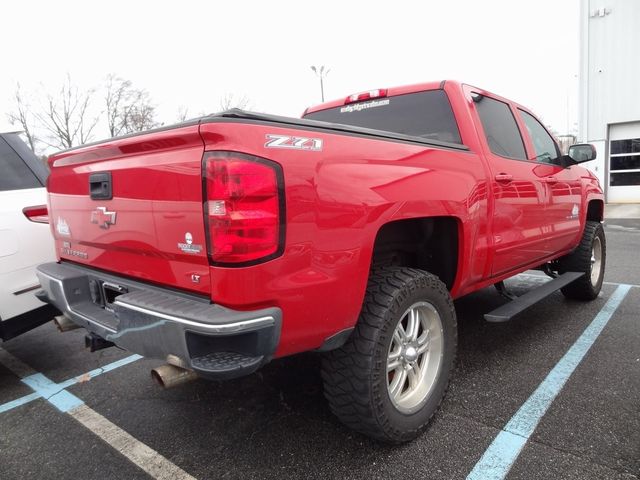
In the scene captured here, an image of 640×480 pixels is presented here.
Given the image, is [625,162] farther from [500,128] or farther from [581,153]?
[500,128]

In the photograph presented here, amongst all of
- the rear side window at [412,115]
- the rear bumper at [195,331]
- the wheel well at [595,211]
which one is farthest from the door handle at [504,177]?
the wheel well at [595,211]

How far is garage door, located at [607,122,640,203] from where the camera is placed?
51.4ft

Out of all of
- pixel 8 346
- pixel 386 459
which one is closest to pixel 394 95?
pixel 386 459

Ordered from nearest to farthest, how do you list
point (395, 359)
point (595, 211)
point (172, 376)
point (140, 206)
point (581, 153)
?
point (172, 376)
point (140, 206)
point (395, 359)
point (581, 153)
point (595, 211)

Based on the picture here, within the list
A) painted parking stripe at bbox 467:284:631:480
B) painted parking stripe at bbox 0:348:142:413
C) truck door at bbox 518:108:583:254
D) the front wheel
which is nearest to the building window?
truck door at bbox 518:108:583:254

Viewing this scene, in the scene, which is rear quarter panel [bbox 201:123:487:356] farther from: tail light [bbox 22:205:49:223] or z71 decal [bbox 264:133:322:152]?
tail light [bbox 22:205:49:223]

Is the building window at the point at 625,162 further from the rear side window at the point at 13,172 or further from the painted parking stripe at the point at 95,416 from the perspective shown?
the rear side window at the point at 13,172

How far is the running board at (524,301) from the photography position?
2838mm

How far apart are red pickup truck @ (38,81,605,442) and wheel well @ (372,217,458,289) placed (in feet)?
0.04

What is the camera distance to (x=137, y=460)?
2242mm

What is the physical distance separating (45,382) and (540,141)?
452 cm

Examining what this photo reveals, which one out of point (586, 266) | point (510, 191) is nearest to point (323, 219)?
point (510, 191)

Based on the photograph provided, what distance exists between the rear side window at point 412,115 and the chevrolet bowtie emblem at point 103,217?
2021 mm

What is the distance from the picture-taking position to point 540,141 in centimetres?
399
